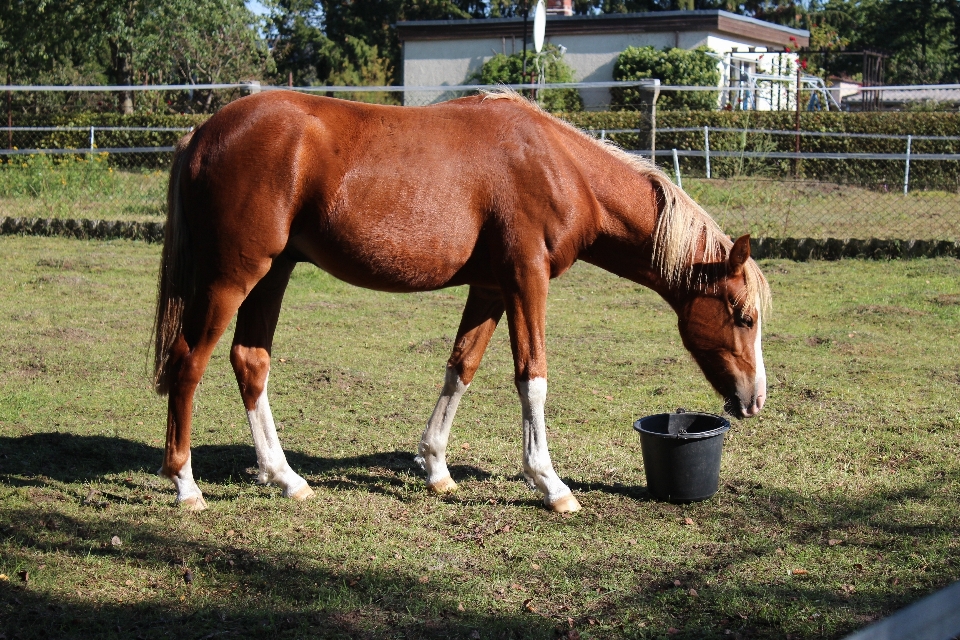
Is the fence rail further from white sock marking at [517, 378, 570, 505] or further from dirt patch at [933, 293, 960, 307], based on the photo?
white sock marking at [517, 378, 570, 505]

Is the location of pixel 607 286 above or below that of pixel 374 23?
below

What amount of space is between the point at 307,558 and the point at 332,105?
202cm

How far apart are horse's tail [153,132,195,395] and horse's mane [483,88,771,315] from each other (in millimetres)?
1538

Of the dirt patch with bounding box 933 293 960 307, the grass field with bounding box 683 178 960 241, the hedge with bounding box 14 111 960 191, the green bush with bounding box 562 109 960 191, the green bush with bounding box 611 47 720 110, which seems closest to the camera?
the dirt patch with bounding box 933 293 960 307

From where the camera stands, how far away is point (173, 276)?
13.4 ft

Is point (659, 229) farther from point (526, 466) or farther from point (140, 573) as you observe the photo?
point (140, 573)

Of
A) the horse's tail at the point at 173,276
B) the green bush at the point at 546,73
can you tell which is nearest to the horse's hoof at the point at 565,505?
the horse's tail at the point at 173,276

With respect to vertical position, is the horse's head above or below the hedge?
below

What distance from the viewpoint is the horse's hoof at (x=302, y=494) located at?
4348 mm

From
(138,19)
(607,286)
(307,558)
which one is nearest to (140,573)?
(307,558)

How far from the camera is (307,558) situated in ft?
12.0

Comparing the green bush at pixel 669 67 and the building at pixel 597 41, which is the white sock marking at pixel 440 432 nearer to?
the green bush at pixel 669 67

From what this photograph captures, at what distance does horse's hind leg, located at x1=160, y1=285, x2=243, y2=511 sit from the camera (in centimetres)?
400

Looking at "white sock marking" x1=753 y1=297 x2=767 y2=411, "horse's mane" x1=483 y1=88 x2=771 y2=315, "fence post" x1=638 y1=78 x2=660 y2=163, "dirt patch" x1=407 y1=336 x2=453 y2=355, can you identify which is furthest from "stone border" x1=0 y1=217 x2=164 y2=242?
"white sock marking" x1=753 y1=297 x2=767 y2=411
